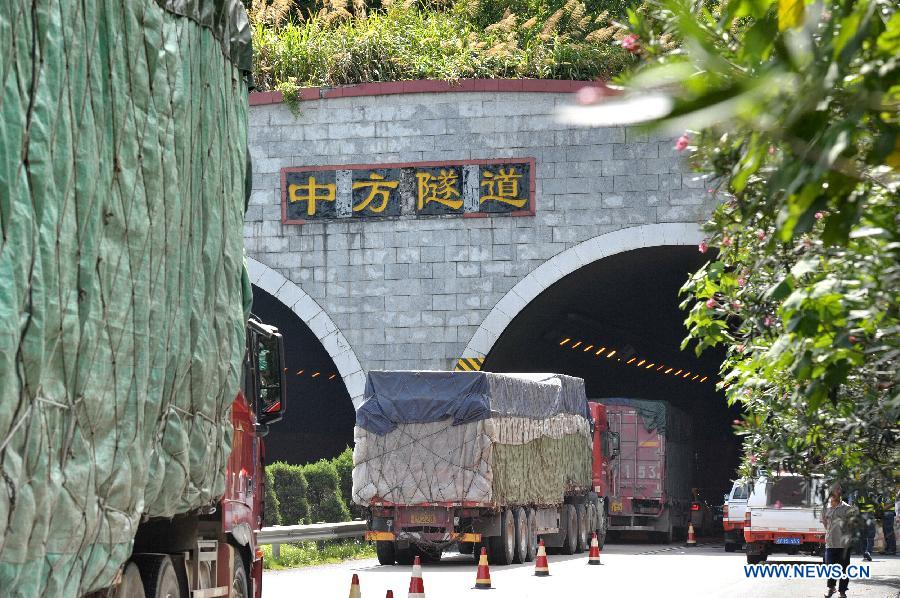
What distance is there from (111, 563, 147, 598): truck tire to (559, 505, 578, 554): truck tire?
71.0 ft

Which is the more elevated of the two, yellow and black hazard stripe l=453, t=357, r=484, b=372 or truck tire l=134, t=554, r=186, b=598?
yellow and black hazard stripe l=453, t=357, r=484, b=372

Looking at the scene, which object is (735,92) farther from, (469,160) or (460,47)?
(460,47)

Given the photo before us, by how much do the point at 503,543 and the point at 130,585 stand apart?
56.1 ft

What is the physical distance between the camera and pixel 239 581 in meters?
12.0

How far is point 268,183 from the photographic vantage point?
33.3 metres

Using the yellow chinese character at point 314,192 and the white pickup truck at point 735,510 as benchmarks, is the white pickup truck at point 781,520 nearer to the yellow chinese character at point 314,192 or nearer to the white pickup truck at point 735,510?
the white pickup truck at point 735,510

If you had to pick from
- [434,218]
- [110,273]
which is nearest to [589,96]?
[110,273]

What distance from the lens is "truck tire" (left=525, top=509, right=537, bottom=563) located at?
2694 cm

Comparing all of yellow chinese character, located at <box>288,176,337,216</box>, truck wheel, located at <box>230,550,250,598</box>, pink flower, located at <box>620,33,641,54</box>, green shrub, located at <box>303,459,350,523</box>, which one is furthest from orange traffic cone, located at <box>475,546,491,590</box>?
yellow chinese character, located at <box>288,176,337,216</box>

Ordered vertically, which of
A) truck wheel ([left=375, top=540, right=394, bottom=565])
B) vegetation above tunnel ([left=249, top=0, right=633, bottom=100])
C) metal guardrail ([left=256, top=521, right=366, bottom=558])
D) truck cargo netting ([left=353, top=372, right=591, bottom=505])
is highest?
vegetation above tunnel ([left=249, top=0, right=633, bottom=100])

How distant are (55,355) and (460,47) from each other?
28924 mm

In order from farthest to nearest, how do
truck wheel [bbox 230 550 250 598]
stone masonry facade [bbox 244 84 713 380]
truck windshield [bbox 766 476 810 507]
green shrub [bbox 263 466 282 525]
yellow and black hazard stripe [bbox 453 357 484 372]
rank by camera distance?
1. yellow and black hazard stripe [bbox 453 357 484 372]
2. stone masonry facade [bbox 244 84 713 380]
3. green shrub [bbox 263 466 282 525]
4. truck windshield [bbox 766 476 810 507]
5. truck wheel [bbox 230 550 250 598]

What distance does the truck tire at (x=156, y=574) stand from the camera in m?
9.06

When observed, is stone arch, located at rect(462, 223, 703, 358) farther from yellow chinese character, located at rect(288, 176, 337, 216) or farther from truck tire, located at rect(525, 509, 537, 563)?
truck tire, located at rect(525, 509, 537, 563)
